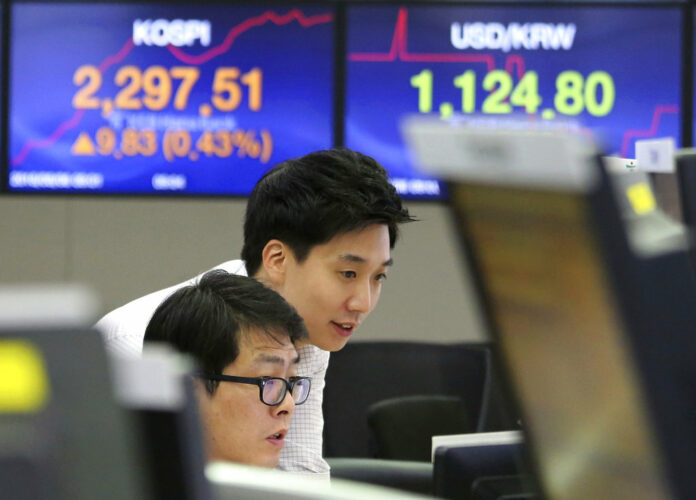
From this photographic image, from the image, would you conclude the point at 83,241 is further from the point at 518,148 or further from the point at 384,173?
the point at 518,148

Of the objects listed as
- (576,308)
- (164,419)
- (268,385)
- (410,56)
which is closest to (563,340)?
(576,308)

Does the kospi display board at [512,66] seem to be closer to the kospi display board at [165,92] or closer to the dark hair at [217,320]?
the kospi display board at [165,92]

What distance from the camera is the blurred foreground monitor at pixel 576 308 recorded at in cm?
54

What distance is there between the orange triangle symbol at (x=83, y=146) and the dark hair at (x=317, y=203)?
6.03 ft

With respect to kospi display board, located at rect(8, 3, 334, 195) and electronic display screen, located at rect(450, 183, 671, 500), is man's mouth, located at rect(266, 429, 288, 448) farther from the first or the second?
kospi display board, located at rect(8, 3, 334, 195)

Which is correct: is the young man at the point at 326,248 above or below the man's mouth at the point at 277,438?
above

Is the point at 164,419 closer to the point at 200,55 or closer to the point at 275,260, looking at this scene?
the point at 275,260

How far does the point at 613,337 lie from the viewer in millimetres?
556

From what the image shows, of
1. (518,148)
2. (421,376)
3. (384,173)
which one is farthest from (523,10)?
(518,148)

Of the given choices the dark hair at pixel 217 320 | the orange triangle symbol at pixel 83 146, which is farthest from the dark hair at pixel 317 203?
the orange triangle symbol at pixel 83 146

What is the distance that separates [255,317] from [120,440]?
3.11ft

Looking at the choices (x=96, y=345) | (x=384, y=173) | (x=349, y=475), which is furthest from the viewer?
(x=349, y=475)

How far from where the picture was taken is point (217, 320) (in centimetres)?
133

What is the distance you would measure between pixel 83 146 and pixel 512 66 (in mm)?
1444
